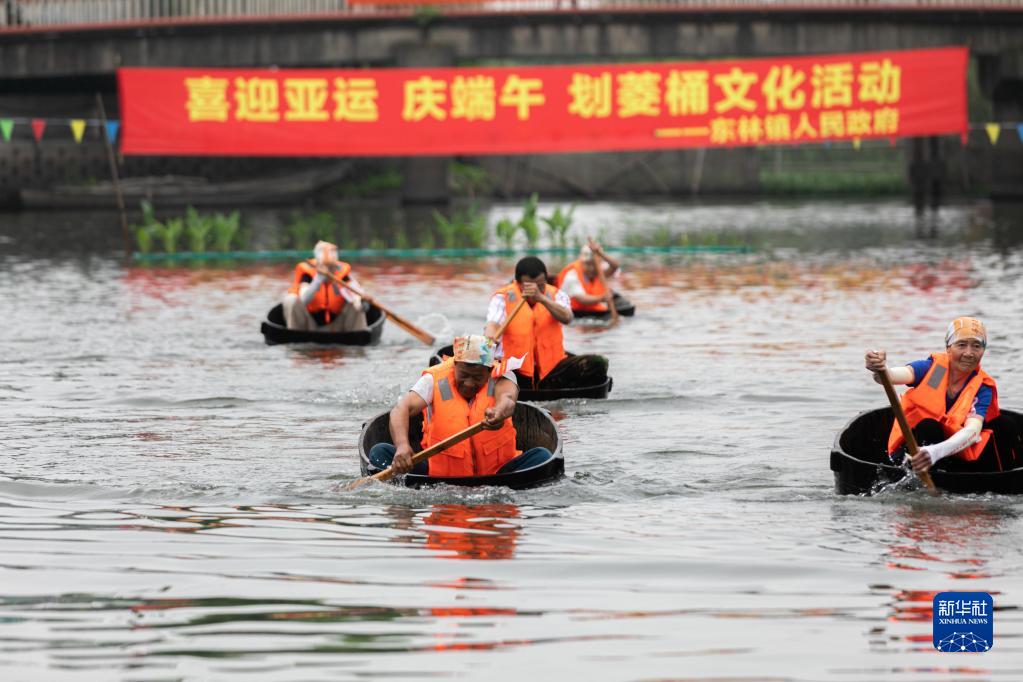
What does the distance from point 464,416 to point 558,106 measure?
1026 inches

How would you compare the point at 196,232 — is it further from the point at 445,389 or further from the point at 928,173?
the point at 928,173

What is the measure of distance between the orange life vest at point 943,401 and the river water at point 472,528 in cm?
45

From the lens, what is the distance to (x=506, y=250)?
3466 centimetres

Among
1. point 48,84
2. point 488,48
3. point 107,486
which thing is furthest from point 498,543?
point 48,84

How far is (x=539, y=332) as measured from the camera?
15.6 metres

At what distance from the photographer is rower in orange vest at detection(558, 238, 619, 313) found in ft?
71.5

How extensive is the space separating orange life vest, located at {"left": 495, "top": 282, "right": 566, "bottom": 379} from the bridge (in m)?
27.1

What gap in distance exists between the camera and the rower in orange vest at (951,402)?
35.8 ft

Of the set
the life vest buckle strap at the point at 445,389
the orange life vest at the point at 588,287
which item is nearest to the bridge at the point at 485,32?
the orange life vest at the point at 588,287

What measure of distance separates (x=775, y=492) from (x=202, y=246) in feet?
77.2

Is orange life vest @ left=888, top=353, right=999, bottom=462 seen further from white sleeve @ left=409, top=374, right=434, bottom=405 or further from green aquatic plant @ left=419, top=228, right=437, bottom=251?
green aquatic plant @ left=419, top=228, right=437, bottom=251

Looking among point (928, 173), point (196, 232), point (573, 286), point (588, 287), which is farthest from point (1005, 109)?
point (573, 286)

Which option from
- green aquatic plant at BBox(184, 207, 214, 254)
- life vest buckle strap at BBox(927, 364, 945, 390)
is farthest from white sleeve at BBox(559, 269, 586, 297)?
green aquatic plant at BBox(184, 207, 214, 254)

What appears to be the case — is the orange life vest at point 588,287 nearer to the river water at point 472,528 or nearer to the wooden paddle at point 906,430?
the river water at point 472,528
